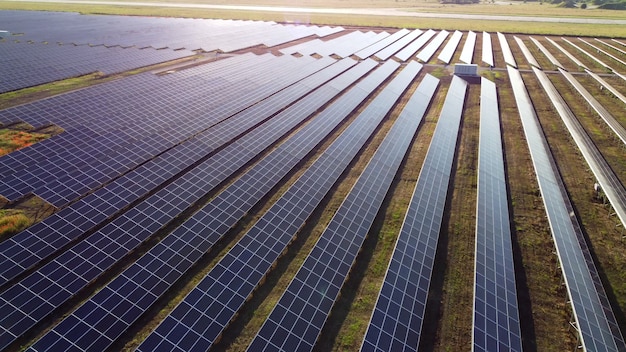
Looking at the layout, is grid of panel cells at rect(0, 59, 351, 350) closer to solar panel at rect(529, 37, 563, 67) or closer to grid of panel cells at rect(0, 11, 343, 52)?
grid of panel cells at rect(0, 11, 343, 52)

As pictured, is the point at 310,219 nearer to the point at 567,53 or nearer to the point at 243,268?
the point at 243,268

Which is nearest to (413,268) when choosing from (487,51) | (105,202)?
(105,202)

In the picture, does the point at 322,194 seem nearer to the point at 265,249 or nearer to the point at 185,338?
the point at 265,249

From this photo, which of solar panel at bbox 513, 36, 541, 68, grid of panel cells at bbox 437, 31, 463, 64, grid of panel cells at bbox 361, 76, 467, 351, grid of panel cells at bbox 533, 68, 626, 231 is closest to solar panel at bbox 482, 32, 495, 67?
grid of panel cells at bbox 437, 31, 463, 64

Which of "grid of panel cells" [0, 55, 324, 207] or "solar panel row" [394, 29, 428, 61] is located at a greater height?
"solar panel row" [394, 29, 428, 61]

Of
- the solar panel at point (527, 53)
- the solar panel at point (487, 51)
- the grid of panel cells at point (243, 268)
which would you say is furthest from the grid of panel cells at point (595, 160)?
the solar panel at point (527, 53)

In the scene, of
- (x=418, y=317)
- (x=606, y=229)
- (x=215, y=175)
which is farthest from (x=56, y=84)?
(x=606, y=229)
